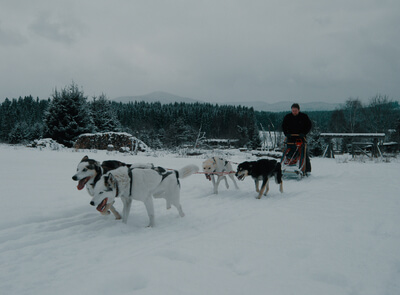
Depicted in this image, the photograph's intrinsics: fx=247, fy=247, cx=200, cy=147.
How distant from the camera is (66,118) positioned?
59.8 feet

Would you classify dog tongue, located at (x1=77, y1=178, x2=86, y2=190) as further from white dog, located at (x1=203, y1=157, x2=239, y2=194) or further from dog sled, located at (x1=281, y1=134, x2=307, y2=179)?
dog sled, located at (x1=281, y1=134, x2=307, y2=179)

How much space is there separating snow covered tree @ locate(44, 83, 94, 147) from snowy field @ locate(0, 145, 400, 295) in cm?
1373

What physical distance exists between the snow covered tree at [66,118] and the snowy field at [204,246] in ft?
45.0

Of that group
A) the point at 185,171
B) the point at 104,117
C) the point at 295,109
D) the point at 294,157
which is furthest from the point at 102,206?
the point at 104,117

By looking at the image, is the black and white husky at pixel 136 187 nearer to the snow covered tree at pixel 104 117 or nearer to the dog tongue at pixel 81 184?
the dog tongue at pixel 81 184

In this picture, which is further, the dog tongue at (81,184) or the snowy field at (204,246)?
the dog tongue at (81,184)

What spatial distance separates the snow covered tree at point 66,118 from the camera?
59.3ft

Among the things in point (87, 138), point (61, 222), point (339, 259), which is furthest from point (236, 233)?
point (87, 138)

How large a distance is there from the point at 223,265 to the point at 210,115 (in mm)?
77894

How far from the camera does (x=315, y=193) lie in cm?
590

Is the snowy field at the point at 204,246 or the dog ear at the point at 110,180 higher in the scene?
the dog ear at the point at 110,180

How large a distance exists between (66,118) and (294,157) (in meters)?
16.5

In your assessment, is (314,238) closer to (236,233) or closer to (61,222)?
(236,233)

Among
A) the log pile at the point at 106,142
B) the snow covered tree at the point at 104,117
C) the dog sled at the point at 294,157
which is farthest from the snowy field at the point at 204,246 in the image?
the snow covered tree at the point at 104,117
